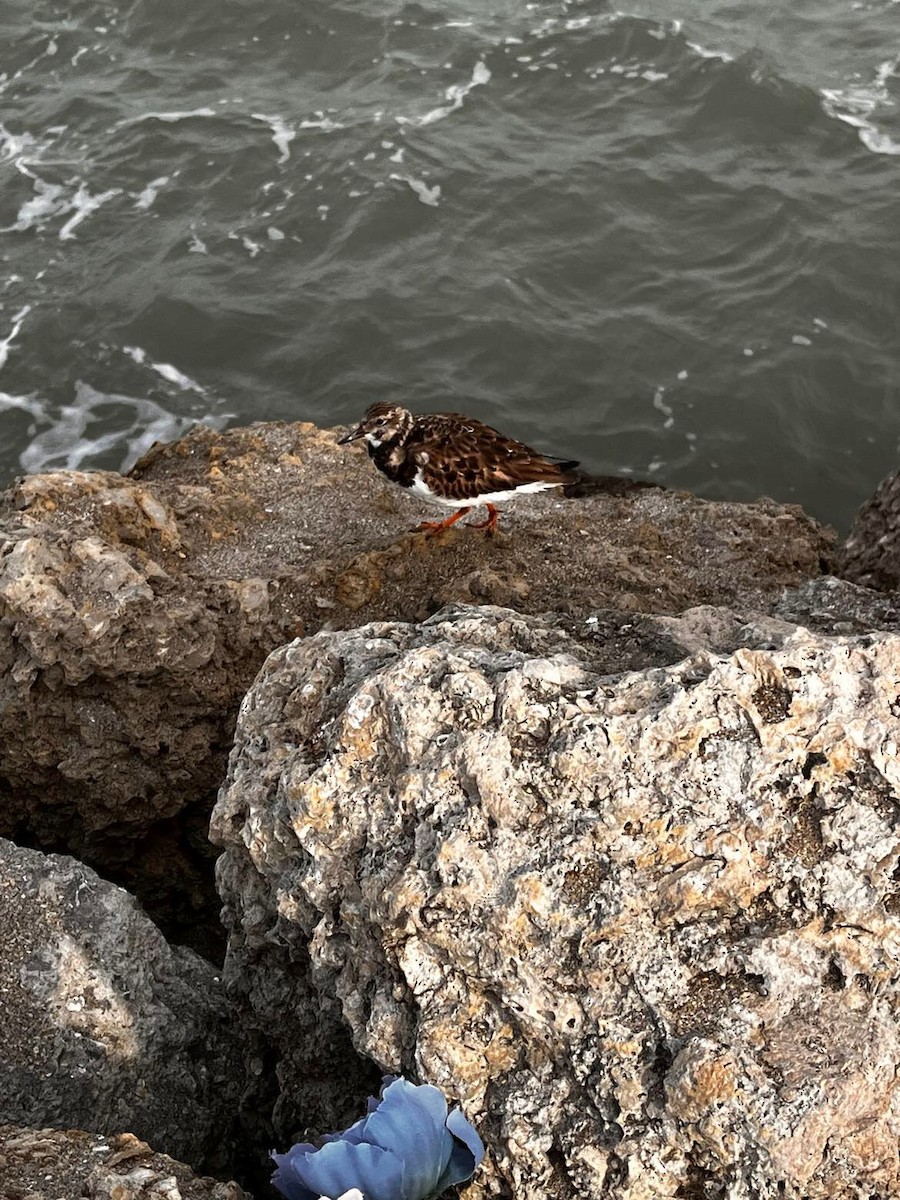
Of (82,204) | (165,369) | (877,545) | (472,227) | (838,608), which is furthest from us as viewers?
(82,204)

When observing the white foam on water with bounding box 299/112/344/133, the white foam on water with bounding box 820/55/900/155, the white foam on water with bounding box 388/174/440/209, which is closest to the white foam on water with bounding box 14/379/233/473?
the white foam on water with bounding box 388/174/440/209

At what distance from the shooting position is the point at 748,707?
2.78m

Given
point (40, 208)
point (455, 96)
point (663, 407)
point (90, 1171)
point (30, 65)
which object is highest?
point (90, 1171)

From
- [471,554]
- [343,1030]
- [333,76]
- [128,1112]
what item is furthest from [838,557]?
[333,76]

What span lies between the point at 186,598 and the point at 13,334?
6.46 meters

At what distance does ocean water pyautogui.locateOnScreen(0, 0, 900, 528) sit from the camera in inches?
376

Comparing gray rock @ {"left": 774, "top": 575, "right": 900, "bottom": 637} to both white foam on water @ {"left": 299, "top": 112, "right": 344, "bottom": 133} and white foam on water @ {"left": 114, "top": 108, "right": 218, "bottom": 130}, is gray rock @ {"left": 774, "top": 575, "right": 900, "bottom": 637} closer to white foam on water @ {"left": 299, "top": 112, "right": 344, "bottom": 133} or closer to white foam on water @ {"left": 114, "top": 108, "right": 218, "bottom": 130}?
white foam on water @ {"left": 299, "top": 112, "right": 344, "bottom": 133}

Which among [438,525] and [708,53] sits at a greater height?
[708,53]

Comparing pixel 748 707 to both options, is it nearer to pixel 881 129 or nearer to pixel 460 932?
pixel 460 932

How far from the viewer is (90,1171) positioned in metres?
2.55

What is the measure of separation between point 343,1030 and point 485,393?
707cm

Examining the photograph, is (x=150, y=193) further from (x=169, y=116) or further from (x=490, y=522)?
(x=490, y=522)

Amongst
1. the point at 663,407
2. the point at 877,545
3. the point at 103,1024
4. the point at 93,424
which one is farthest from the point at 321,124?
the point at 103,1024

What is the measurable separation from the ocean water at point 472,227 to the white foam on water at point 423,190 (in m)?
0.02
